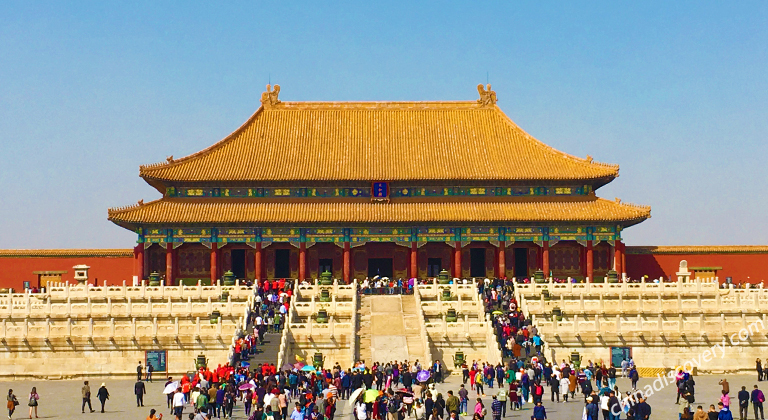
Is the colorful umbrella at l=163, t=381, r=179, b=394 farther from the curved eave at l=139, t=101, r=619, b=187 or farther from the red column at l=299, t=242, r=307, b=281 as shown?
the curved eave at l=139, t=101, r=619, b=187

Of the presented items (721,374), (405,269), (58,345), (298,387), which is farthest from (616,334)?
(405,269)

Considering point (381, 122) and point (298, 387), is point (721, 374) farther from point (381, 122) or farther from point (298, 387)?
point (381, 122)

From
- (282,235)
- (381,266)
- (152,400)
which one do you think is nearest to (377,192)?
(381,266)

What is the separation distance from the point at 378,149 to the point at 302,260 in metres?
9.91

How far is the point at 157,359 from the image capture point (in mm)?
42406

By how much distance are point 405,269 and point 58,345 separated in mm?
28018

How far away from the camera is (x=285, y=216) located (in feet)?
214

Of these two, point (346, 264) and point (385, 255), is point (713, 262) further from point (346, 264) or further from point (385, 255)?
point (346, 264)

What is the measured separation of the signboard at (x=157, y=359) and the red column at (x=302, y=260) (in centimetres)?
2164

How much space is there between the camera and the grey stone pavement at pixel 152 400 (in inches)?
1324

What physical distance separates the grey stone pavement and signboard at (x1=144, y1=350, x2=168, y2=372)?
128cm

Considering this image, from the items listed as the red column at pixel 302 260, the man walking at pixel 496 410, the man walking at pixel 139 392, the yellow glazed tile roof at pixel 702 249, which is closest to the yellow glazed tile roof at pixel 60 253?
the red column at pixel 302 260

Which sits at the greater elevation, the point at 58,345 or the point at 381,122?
the point at 381,122

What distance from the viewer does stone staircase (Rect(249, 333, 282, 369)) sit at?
40.7m
